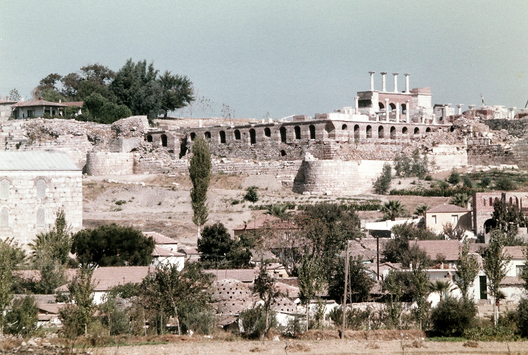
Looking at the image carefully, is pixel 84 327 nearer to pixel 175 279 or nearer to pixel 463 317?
pixel 175 279

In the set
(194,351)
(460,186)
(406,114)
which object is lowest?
(194,351)

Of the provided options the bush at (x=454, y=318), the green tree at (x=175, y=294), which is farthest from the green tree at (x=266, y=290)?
the bush at (x=454, y=318)

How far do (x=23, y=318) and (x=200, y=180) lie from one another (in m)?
24.6

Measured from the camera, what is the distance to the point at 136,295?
3275 cm

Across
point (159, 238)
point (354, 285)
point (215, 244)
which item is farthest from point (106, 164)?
point (354, 285)

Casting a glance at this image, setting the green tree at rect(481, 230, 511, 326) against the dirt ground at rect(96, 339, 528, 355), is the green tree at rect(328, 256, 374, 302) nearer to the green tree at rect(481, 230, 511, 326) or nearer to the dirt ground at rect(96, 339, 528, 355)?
the green tree at rect(481, 230, 511, 326)

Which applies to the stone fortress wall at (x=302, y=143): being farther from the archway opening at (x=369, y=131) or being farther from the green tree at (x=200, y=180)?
the green tree at (x=200, y=180)

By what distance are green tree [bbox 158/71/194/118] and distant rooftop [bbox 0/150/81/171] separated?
32442 millimetres

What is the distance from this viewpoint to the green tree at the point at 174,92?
81000 mm

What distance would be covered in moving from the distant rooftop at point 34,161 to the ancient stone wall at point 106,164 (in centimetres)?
1593

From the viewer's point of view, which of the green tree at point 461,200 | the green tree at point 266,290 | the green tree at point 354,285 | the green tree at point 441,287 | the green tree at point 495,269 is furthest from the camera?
the green tree at point 461,200

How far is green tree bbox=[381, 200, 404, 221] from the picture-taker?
5140cm

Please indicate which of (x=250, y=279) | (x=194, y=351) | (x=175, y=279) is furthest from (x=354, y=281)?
(x=194, y=351)

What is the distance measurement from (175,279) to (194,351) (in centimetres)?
595
